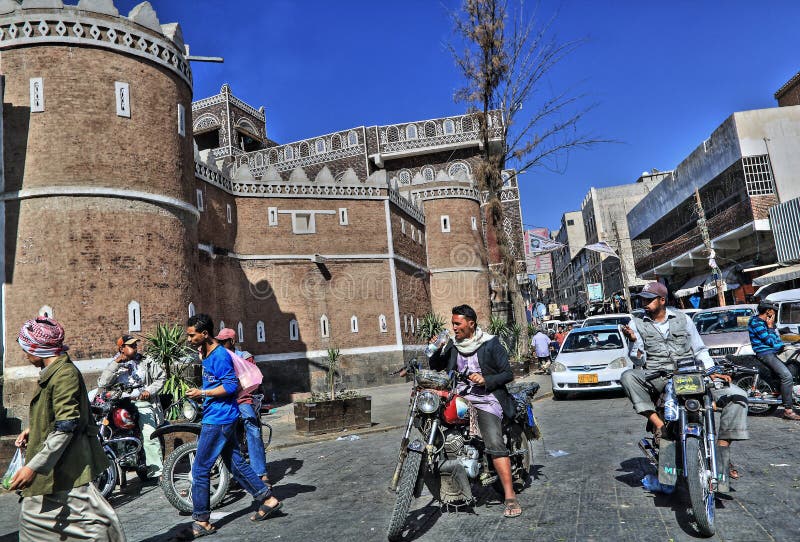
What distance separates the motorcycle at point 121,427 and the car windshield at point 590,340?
32.0 feet

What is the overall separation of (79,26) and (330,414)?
37.4 ft

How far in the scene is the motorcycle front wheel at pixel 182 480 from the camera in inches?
236

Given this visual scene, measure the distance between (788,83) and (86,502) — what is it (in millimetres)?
36438

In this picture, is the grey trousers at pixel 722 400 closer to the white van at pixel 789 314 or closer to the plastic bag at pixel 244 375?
the plastic bag at pixel 244 375

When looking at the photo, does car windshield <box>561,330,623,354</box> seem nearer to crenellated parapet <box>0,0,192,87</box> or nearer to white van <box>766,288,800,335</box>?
white van <box>766,288,800,335</box>

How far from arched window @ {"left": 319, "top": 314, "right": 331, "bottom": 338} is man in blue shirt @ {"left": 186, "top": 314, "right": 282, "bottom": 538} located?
66.0ft

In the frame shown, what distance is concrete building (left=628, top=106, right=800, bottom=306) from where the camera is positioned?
25312mm

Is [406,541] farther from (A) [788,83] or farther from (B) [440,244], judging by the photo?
(A) [788,83]

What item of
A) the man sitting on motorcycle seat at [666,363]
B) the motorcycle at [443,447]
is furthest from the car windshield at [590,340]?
the motorcycle at [443,447]

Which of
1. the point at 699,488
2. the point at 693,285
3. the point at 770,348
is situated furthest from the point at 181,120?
the point at 693,285

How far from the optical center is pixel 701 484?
167 inches

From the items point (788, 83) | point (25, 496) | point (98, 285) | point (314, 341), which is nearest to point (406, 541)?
point (25, 496)

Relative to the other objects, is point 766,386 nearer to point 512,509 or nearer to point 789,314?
point 789,314

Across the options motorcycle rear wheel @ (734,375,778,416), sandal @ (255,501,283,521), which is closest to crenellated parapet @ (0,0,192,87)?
sandal @ (255,501,283,521)
